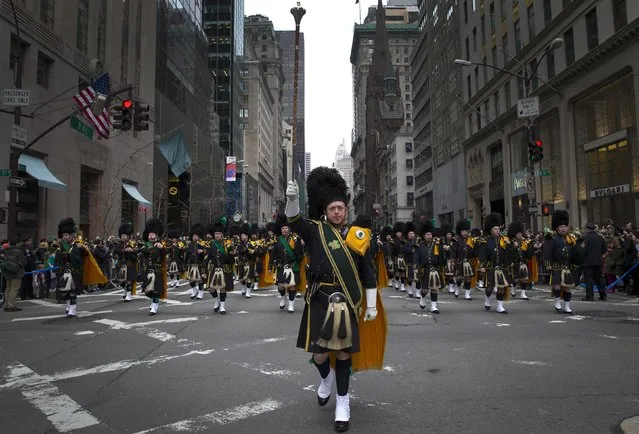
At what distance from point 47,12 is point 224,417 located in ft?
88.1

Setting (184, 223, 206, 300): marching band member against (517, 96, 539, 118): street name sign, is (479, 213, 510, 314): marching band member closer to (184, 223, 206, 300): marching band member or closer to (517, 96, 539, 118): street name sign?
(184, 223, 206, 300): marching band member

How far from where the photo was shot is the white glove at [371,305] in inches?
183

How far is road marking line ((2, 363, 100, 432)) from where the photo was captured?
4.45 meters

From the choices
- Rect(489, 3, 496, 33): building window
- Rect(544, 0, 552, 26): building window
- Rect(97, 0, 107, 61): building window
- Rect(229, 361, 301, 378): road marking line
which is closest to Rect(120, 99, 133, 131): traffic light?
Rect(229, 361, 301, 378): road marking line

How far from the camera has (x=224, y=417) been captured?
177 inches

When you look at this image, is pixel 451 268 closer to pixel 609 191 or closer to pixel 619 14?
pixel 609 191

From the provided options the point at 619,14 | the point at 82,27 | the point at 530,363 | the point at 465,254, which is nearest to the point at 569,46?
the point at 619,14

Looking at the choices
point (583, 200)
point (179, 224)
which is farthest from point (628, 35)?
point (179, 224)

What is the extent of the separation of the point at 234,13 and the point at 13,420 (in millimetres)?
83328

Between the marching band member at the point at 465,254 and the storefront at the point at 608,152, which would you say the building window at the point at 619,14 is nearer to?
the storefront at the point at 608,152

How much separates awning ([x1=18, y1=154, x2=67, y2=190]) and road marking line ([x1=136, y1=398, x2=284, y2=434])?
21.5 meters

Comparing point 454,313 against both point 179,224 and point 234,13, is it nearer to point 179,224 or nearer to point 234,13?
point 179,224

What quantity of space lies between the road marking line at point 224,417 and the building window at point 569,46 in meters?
28.8

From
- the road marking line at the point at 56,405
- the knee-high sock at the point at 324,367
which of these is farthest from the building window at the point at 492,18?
the road marking line at the point at 56,405
